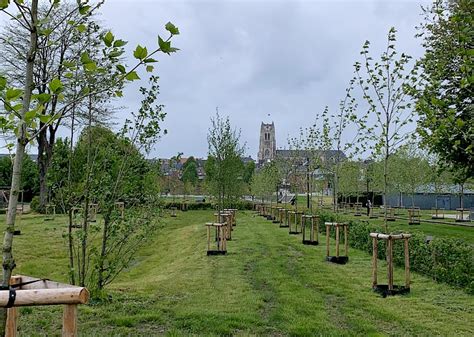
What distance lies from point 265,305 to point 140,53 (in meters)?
5.17

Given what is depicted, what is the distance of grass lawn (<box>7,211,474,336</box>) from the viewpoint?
5.34 metres

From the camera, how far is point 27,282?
9.76ft

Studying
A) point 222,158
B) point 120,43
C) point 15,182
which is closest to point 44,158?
point 222,158

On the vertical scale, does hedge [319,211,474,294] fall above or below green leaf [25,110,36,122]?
below

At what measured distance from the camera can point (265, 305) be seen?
6.51 m

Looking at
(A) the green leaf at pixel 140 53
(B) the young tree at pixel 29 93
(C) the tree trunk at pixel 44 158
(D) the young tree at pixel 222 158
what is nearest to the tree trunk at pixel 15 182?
(B) the young tree at pixel 29 93

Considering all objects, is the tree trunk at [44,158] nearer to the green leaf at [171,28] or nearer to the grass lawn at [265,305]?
the grass lawn at [265,305]

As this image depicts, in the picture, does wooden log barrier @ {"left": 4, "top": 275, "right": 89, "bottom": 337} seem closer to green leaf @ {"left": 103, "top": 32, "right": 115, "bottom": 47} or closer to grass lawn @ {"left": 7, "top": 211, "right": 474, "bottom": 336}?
green leaf @ {"left": 103, "top": 32, "right": 115, "bottom": 47}

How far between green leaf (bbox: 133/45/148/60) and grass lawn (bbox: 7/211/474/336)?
144 inches

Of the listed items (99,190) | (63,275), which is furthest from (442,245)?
(63,275)

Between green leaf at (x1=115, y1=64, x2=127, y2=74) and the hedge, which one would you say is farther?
the hedge

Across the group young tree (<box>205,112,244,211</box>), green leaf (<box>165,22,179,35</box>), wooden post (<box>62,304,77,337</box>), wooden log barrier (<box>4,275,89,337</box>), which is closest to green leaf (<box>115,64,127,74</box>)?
green leaf (<box>165,22,179,35</box>)

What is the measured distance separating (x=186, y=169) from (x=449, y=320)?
192ft

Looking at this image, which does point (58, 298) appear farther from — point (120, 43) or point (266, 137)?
point (266, 137)
